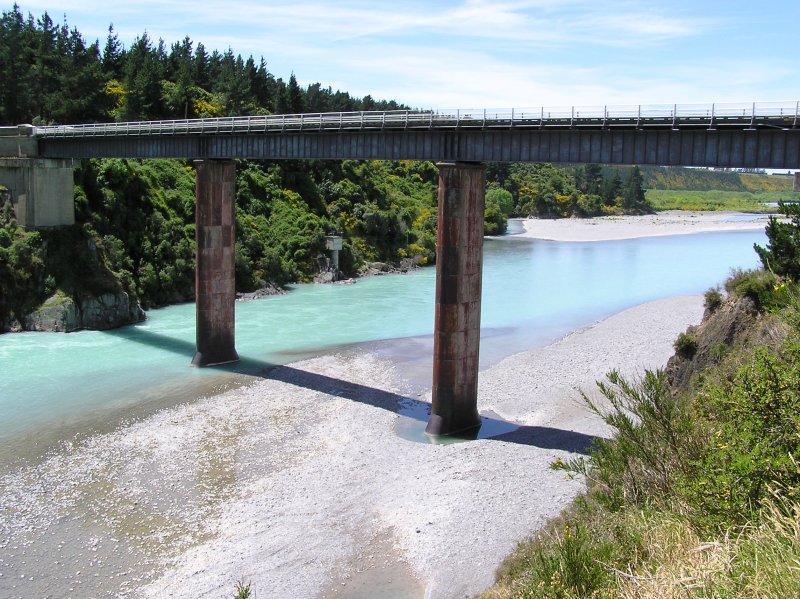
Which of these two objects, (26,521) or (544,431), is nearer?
(26,521)

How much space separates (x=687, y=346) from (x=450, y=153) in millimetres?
11872

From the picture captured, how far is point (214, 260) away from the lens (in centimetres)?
4134

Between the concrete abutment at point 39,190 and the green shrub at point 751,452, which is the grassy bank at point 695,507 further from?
the concrete abutment at point 39,190

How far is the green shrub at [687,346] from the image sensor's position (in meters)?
30.4

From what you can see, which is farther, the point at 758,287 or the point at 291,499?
the point at 758,287

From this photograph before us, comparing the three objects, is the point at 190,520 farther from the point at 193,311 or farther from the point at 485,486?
the point at 193,311

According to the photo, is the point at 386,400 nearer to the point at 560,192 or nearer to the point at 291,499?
the point at 291,499

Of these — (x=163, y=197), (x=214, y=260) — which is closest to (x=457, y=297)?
(x=214, y=260)

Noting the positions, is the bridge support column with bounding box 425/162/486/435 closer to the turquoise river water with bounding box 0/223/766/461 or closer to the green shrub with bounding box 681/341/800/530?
the turquoise river water with bounding box 0/223/766/461

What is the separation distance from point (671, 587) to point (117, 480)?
64.7 ft

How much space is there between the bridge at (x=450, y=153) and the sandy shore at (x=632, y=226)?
82.8 metres

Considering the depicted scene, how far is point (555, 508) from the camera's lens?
22141 millimetres

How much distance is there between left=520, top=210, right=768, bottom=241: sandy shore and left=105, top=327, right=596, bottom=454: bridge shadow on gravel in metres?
82.2

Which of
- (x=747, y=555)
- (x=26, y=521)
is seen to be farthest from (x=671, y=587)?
(x=26, y=521)
